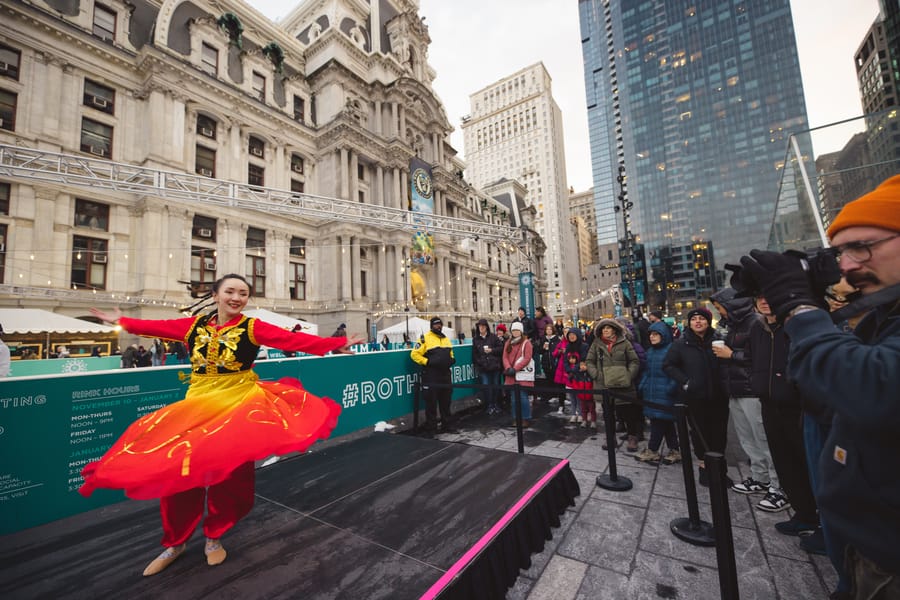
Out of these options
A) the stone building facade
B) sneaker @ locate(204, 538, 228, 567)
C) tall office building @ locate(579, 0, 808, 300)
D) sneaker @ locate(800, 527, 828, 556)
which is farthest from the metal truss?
tall office building @ locate(579, 0, 808, 300)

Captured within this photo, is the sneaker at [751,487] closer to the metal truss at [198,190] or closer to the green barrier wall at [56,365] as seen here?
the green barrier wall at [56,365]

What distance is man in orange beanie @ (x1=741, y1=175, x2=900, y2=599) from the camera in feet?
3.49

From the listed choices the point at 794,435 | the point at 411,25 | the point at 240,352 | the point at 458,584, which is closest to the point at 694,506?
the point at 794,435

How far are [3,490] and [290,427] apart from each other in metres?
3.20

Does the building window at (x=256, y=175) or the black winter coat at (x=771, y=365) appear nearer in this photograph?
the black winter coat at (x=771, y=365)

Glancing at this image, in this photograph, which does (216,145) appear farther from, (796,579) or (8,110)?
(796,579)

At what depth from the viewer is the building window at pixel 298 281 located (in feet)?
79.7

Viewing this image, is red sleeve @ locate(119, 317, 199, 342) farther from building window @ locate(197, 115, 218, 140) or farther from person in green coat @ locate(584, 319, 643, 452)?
building window @ locate(197, 115, 218, 140)

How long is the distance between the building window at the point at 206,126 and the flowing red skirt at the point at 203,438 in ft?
80.3

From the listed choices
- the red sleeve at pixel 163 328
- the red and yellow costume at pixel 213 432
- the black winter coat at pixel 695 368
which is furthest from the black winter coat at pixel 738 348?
the red sleeve at pixel 163 328

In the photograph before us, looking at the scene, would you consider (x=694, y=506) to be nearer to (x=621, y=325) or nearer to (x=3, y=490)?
(x=621, y=325)

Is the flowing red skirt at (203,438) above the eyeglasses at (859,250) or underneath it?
underneath

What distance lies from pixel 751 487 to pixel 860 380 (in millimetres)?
4124

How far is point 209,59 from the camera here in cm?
2197
